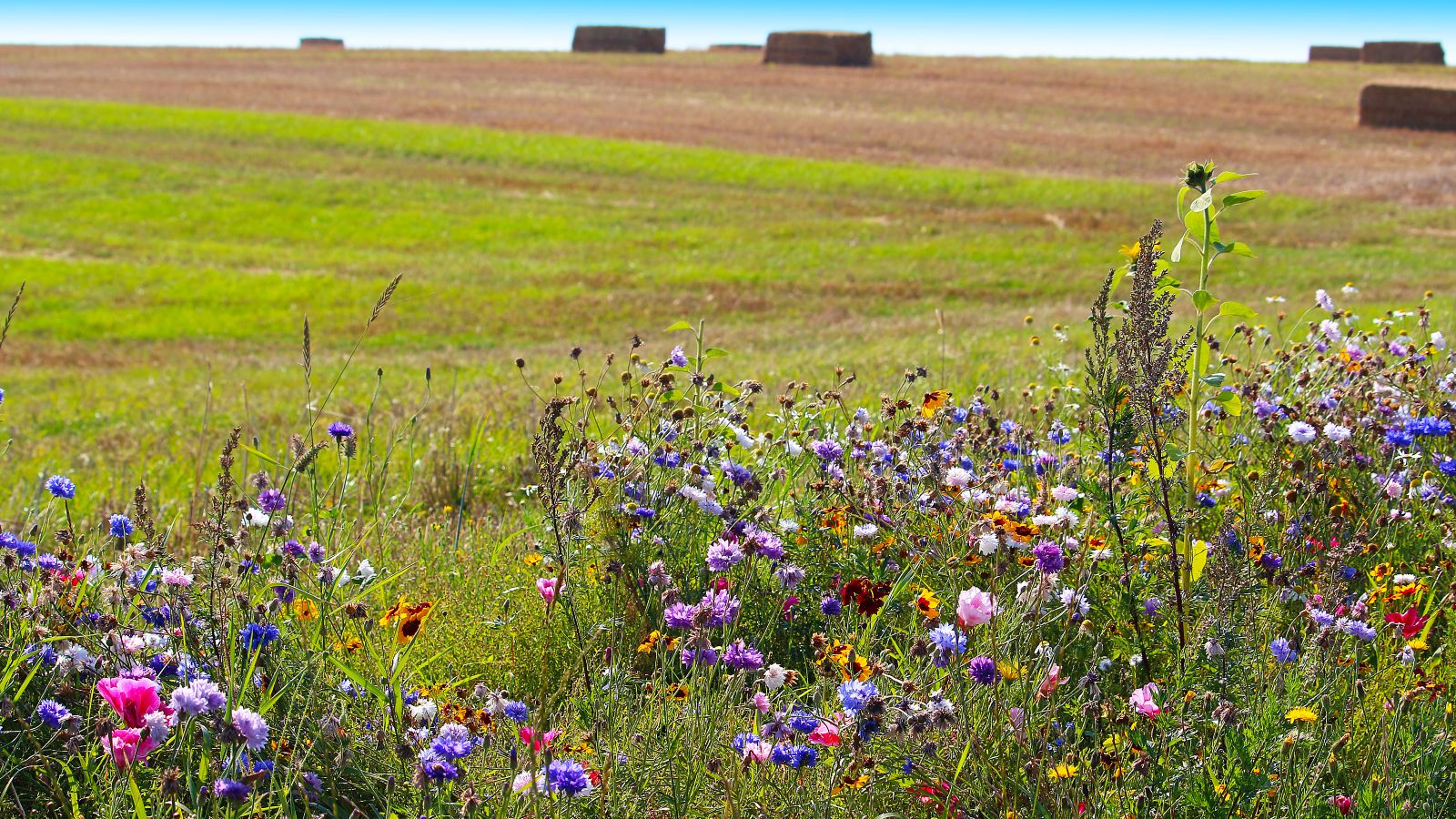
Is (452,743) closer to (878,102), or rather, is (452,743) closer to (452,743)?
(452,743)

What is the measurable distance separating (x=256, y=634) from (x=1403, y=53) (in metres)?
68.7

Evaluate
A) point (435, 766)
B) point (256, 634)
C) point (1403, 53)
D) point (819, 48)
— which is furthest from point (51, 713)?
point (1403, 53)

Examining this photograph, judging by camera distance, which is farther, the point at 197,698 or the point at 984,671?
the point at 984,671

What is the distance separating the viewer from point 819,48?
54.2 m

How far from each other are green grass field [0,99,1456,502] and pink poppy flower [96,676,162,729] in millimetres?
3910

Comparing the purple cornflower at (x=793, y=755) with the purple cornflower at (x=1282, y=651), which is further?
the purple cornflower at (x=1282, y=651)

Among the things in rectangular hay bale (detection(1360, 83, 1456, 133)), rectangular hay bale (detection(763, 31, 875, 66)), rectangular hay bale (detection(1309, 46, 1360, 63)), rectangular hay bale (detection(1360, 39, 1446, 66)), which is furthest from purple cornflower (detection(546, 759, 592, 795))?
rectangular hay bale (detection(1309, 46, 1360, 63))

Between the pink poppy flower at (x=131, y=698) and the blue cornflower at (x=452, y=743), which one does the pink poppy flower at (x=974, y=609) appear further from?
the pink poppy flower at (x=131, y=698)

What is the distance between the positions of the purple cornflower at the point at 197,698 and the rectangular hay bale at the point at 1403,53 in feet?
222

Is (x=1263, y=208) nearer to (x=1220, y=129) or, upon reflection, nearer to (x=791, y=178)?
(x=791, y=178)

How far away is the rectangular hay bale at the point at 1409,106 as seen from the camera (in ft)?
115

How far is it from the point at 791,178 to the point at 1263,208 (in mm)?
9872

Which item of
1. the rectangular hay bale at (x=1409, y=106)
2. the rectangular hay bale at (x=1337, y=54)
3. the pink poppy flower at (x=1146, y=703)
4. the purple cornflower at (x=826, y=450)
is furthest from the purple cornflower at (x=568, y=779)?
the rectangular hay bale at (x=1337, y=54)

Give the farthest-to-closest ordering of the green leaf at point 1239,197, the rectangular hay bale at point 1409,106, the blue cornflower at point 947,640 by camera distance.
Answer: the rectangular hay bale at point 1409,106, the green leaf at point 1239,197, the blue cornflower at point 947,640
